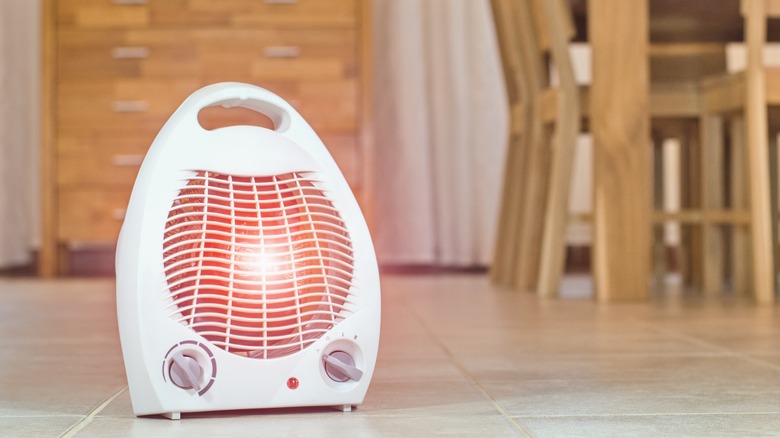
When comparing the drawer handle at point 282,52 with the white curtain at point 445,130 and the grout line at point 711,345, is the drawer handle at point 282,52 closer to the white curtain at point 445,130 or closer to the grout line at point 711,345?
the white curtain at point 445,130

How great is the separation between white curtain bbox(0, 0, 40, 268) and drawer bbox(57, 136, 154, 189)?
1.44 feet

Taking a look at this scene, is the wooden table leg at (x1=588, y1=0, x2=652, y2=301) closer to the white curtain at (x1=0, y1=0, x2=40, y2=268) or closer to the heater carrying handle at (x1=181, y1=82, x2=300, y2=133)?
the heater carrying handle at (x1=181, y1=82, x2=300, y2=133)

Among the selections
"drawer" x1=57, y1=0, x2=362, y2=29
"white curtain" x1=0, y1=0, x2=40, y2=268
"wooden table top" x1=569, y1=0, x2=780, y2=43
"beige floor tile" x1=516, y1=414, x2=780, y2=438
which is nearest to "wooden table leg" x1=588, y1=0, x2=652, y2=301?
"wooden table top" x1=569, y1=0, x2=780, y2=43

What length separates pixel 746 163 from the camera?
2.43 metres

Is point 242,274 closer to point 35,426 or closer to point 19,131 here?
point 35,426

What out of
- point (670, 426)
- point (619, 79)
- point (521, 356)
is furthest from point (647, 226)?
point (670, 426)

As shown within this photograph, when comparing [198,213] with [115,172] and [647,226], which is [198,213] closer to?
[647,226]

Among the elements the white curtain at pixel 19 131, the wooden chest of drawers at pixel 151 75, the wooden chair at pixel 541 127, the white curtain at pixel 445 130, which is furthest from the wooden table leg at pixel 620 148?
the white curtain at pixel 19 131

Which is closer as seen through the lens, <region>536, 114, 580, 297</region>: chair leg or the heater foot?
the heater foot

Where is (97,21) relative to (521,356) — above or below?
above

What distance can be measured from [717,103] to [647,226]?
401mm

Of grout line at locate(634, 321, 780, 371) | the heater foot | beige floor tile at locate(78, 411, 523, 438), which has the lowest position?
grout line at locate(634, 321, 780, 371)

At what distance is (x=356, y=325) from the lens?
38.6 inches

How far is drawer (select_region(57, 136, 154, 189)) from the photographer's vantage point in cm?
339
